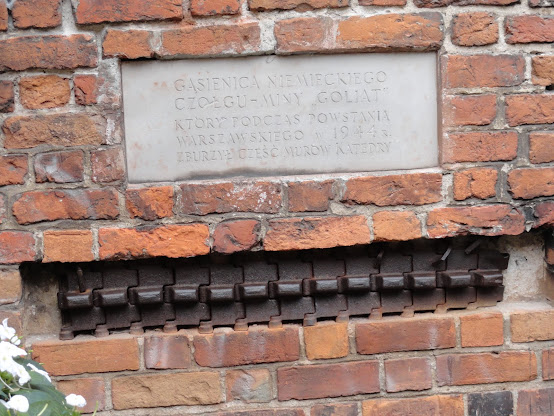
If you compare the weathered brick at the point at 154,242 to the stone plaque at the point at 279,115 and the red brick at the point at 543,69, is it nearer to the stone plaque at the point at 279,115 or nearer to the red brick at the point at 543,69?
the stone plaque at the point at 279,115

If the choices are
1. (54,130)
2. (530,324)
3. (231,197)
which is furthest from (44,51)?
(530,324)

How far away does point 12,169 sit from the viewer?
5.74 feet

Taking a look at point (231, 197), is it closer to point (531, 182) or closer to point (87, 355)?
point (87, 355)

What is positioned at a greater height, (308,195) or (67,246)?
(308,195)

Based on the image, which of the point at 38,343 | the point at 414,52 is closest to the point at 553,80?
the point at 414,52

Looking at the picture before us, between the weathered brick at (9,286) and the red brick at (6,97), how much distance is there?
47cm

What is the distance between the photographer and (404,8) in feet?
5.91

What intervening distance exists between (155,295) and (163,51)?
72 centimetres

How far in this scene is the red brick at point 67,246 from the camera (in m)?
1.77

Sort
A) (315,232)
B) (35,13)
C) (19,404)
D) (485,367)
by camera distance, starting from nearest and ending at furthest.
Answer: (19,404) → (35,13) → (315,232) → (485,367)

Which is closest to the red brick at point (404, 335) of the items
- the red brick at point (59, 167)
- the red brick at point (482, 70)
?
the red brick at point (482, 70)

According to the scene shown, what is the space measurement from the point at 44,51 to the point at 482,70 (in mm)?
1268

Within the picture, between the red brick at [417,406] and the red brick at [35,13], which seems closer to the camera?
the red brick at [35,13]

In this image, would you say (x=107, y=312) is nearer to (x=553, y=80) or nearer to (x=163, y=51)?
(x=163, y=51)
